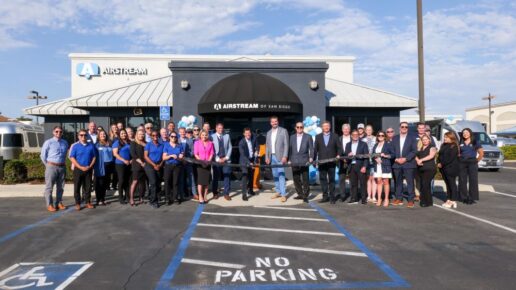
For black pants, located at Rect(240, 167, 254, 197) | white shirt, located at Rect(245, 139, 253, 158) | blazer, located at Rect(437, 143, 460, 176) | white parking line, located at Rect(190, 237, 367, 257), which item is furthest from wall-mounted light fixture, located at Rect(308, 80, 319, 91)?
white parking line, located at Rect(190, 237, 367, 257)

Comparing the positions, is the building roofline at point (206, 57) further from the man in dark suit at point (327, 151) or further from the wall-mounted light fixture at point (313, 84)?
the man in dark suit at point (327, 151)

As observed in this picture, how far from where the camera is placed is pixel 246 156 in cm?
987

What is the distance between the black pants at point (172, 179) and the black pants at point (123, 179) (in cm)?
112

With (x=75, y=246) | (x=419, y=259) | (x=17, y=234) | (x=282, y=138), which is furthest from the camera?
(x=282, y=138)

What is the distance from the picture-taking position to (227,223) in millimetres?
7141

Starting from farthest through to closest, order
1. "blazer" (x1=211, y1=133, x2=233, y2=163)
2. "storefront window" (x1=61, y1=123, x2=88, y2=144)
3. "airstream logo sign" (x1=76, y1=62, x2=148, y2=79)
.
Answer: "airstream logo sign" (x1=76, y1=62, x2=148, y2=79)
"storefront window" (x1=61, y1=123, x2=88, y2=144)
"blazer" (x1=211, y1=133, x2=233, y2=163)

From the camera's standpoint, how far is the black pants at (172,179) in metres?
8.92

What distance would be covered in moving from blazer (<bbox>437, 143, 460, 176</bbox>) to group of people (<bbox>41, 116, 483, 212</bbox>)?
2cm

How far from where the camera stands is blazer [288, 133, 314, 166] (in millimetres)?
9148

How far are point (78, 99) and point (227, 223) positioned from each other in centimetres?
1187

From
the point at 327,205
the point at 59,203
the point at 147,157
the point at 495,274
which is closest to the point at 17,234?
the point at 59,203

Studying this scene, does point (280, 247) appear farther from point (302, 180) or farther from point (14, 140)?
point (14, 140)

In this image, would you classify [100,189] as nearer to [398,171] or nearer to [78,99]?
[398,171]

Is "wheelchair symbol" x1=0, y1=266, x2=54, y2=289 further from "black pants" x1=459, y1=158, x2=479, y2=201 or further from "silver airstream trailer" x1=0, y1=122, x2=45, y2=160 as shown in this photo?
"silver airstream trailer" x1=0, y1=122, x2=45, y2=160
